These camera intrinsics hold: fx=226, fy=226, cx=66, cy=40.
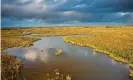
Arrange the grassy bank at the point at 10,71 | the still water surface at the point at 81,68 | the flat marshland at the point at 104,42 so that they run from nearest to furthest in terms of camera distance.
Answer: the grassy bank at the point at 10,71
the still water surface at the point at 81,68
the flat marshland at the point at 104,42

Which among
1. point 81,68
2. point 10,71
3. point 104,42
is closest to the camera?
point 10,71

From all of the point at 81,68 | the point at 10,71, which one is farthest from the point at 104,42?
the point at 10,71

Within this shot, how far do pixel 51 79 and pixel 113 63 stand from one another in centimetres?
960

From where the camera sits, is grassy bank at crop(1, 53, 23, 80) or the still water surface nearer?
grassy bank at crop(1, 53, 23, 80)

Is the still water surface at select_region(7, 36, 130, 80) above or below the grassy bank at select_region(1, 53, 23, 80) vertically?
below

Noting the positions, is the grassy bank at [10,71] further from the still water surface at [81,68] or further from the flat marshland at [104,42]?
the flat marshland at [104,42]

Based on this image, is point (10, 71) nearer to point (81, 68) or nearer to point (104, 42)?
point (81, 68)

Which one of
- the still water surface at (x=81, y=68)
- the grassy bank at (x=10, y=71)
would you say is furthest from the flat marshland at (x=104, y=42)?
the still water surface at (x=81, y=68)

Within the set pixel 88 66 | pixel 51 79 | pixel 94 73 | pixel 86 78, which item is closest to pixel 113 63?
pixel 88 66

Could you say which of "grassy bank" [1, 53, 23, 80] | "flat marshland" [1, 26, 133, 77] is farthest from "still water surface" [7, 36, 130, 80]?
"flat marshland" [1, 26, 133, 77]

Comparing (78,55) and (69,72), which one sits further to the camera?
(78,55)

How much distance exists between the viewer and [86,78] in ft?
65.4

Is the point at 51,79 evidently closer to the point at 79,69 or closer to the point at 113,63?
the point at 79,69

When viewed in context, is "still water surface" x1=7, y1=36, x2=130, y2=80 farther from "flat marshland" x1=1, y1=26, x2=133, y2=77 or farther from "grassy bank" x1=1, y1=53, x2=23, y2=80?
"flat marshland" x1=1, y1=26, x2=133, y2=77
